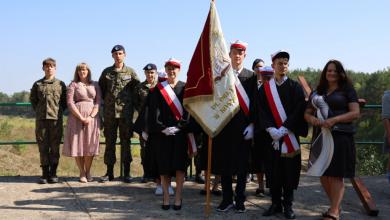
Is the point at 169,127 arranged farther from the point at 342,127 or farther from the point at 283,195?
the point at 342,127

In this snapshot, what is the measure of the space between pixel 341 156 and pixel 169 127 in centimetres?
195

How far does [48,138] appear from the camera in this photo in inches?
255

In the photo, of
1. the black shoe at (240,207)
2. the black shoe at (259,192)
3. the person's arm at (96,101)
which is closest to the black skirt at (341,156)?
the black shoe at (240,207)

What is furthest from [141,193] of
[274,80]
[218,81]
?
[274,80]

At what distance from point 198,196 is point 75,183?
1.87 meters

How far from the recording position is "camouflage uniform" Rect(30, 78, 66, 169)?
21.0ft

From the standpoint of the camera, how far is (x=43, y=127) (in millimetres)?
6418

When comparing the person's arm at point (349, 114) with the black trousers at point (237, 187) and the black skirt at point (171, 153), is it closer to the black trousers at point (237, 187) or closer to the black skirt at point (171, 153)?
the black trousers at point (237, 187)

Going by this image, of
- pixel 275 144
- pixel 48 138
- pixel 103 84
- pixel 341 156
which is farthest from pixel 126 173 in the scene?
pixel 341 156

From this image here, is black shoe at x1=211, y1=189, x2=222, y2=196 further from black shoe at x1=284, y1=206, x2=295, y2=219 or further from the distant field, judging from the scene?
the distant field

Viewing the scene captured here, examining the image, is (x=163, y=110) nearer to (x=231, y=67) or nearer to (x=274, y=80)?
(x=231, y=67)

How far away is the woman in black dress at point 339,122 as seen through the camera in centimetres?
477

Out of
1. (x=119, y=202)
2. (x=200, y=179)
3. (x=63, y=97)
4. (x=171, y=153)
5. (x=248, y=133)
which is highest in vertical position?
(x=63, y=97)

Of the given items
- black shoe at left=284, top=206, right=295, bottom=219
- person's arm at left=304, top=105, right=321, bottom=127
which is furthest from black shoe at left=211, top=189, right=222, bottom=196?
person's arm at left=304, top=105, right=321, bottom=127
